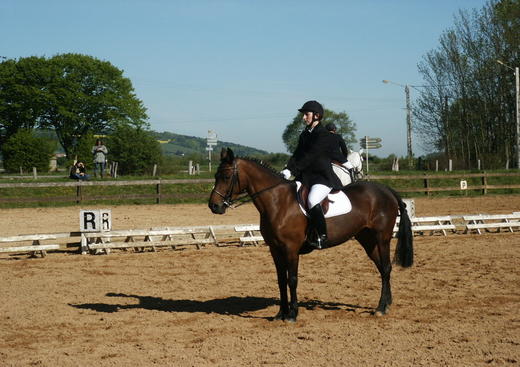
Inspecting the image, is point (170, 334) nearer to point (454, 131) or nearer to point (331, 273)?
point (331, 273)

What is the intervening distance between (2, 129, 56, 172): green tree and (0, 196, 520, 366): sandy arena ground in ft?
132

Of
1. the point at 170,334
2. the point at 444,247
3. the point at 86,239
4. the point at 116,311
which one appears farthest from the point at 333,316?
the point at 86,239

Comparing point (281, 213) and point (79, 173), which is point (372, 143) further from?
point (281, 213)

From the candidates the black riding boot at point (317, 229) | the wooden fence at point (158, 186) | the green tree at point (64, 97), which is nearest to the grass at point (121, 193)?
the wooden fence at point (158, 186)

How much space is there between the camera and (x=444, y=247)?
44.3 ft

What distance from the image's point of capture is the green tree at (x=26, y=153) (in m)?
50.6

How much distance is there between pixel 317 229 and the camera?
7316 millimetres

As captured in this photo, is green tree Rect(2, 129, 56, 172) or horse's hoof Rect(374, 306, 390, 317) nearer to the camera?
horse's hoof Rect(374, 306, 390, 317)

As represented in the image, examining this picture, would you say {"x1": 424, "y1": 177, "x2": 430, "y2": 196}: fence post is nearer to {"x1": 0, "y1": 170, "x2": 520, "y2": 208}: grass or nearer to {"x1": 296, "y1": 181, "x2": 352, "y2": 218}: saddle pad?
{"x1": 0, "y1": 170, "x2": 520, "y2": 208}: grass

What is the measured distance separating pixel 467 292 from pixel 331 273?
2677 millimetres

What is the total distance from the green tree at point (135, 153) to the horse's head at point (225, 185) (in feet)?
98.6

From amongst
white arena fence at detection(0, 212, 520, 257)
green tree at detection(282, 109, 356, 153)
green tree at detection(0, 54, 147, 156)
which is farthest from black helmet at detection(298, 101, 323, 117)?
green tree at detection(282, 109, 356, 153)

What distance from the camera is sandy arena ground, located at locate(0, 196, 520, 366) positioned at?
575 centimetres

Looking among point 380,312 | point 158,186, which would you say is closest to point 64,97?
point 158,186
